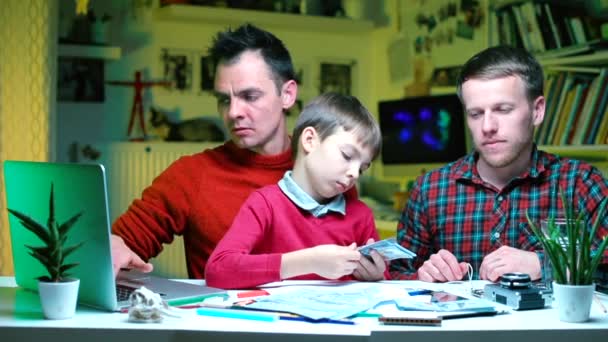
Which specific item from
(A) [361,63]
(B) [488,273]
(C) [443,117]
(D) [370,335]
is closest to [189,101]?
(A) [361,63]

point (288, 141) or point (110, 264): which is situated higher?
point (288, 141)

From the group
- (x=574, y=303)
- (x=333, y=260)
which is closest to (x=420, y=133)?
(x=333, y=260)

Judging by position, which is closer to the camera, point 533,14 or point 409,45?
point 533,14

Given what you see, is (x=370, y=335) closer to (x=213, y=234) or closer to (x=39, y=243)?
(x=39, y=243)

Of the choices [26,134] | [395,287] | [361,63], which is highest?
[361,63]

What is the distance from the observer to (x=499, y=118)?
77.9 inches

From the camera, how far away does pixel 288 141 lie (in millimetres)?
2143

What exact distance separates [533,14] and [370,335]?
8.89 feet

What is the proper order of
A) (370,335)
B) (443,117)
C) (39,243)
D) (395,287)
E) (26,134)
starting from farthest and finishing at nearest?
(443,117), (26,134), (395,287), (39,243), (370,335)

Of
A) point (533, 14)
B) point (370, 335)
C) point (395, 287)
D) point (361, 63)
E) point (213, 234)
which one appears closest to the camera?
point (370, 335)

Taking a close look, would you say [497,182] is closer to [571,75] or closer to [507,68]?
[507,68]

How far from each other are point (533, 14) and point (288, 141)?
6.10 ft

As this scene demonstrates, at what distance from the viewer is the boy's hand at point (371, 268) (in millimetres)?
1703

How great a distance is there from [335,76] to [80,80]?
148cm
